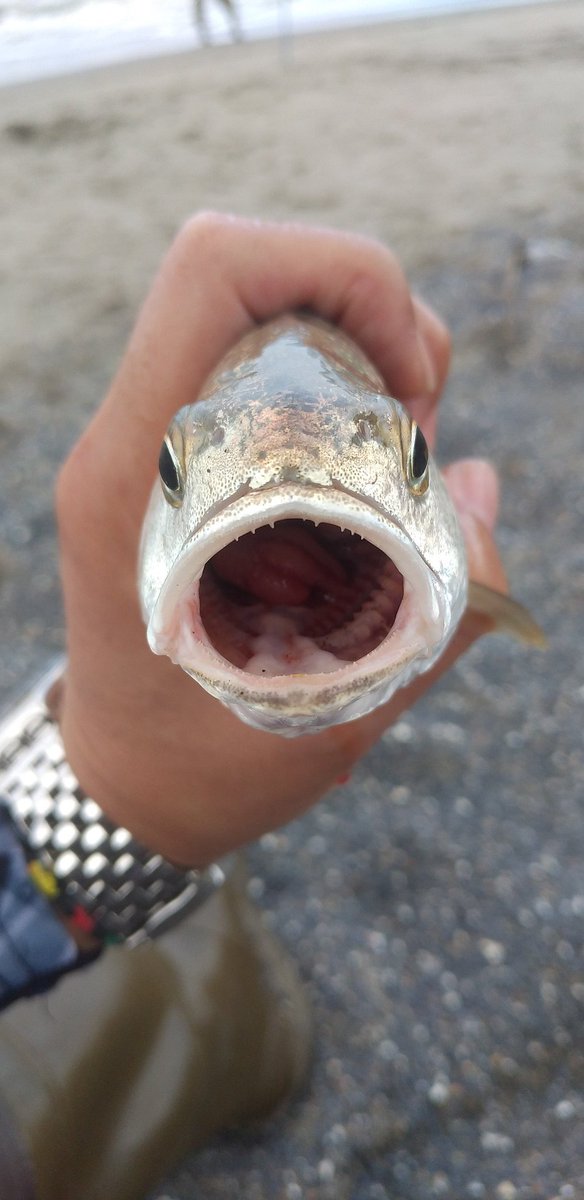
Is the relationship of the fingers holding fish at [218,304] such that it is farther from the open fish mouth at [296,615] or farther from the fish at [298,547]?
the open fish mouth at [296,615]

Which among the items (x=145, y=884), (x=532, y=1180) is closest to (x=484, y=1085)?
(x=532, y=1180)

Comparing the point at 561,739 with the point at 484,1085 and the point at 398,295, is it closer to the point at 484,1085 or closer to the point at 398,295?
the point at 484,1085

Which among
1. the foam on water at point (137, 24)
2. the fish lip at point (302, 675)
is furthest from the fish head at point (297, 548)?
the foam on water at point (137, 24)

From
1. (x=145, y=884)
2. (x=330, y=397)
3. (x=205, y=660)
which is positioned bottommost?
(x=145, y=884)

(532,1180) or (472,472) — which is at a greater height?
(472,472)

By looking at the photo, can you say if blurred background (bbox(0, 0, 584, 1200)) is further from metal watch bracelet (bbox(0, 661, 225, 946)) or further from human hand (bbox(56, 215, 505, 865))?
human hand (bbox(56, 215, 505, 865))

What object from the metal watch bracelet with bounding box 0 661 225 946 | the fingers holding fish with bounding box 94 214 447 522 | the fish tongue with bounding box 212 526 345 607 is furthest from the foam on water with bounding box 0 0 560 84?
the fish tongue with bounding box 212 526 345 607

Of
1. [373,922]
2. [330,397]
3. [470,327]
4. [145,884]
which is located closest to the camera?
[330,397]

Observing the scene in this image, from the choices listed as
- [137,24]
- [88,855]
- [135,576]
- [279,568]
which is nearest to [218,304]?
[135,576]
